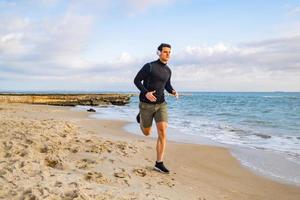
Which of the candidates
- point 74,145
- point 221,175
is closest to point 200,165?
point 221,175

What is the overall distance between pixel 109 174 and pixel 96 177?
0.41 m

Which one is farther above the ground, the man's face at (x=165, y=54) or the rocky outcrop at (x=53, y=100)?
the man's face at (x=165, y=54)

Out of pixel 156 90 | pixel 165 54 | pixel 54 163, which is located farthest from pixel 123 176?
pixel 165 54

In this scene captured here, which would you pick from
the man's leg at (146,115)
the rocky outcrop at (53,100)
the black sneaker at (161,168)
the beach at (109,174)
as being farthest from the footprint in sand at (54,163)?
the rocky outcrop at (53,100)

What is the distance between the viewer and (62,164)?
607 cm

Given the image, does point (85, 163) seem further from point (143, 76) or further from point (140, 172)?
point (143, 76)

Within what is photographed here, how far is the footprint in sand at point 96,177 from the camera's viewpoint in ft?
17.6

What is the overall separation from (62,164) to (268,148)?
764 cm

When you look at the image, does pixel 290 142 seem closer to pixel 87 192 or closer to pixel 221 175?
pixel 221 175

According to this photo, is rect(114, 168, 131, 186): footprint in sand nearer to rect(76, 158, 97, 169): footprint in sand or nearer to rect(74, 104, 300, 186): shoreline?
rect(76, 158, 97, 169): footprint in sand

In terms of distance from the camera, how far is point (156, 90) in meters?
6.44

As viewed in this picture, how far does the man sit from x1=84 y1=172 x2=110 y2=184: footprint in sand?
55.6 inches

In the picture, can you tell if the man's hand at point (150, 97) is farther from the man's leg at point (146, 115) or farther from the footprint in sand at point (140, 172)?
the footprint in sand at point (140, 172)

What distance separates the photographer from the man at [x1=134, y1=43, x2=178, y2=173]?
6.32 metres
